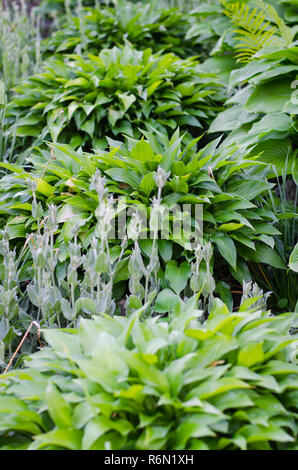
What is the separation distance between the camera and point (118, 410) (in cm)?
157

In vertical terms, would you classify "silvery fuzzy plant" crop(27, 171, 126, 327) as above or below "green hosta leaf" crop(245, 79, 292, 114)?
below

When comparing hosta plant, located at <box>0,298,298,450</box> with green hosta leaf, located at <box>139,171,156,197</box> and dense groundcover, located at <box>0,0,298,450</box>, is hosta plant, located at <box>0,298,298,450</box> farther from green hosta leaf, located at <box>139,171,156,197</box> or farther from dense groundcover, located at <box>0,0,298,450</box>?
green hosta leaf, located at <box>139,171,156,197</box>

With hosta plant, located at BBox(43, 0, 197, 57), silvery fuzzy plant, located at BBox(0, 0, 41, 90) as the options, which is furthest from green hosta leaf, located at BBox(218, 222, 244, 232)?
hosta plant, located at BBox(43, 0, 197, 57)

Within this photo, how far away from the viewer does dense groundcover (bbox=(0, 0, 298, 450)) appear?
5.22ft

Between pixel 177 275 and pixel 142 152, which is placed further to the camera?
pixel 142 152

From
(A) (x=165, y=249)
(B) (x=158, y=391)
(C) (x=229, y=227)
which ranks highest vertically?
(C) (x=229, y=227)

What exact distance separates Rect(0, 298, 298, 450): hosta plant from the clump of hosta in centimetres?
223

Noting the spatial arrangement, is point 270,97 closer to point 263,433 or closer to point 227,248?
point 227,248

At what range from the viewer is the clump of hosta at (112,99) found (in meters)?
3.75

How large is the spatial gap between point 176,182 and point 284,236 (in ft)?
2.80

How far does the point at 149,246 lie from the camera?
103 inches

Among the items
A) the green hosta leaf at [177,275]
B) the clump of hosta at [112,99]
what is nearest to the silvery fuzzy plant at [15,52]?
the clump of hosta at [112,99]

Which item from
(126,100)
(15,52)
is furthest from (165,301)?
(15,52)

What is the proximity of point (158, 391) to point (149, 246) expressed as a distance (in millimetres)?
1130
